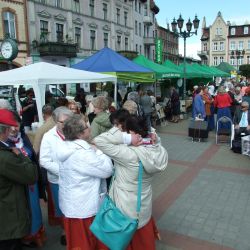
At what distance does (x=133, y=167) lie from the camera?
265 centimetres

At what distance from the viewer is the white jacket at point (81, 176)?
9.11 feet

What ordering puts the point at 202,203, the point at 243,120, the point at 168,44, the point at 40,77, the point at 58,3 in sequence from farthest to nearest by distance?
the point at 168,44, the point at 58,3, the point at 243,120, the point at 40,77, the point at 202,203

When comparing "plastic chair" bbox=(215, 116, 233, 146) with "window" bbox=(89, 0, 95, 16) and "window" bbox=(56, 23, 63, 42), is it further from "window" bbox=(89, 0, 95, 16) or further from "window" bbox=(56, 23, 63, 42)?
"window" bbox=(89, 0, 95, 16)

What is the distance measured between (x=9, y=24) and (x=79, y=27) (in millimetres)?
7981

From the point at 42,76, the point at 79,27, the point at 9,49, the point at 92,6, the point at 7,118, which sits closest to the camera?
the point at 7,118

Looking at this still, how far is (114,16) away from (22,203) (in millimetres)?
33737

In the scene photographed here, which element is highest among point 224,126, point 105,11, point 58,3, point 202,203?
point 105,11

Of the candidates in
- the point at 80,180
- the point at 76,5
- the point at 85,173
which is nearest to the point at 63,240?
the point at 80,180

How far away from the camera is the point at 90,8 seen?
30.5 metres

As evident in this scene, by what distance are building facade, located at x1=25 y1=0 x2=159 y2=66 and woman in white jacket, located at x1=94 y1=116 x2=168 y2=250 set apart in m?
23.6

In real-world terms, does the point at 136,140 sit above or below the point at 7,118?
below

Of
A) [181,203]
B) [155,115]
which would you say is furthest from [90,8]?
[181,203]

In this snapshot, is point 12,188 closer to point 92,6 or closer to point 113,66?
point 113,66

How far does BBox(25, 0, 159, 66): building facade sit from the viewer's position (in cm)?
2483
